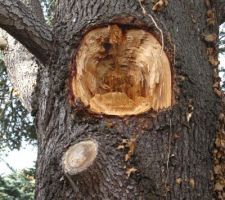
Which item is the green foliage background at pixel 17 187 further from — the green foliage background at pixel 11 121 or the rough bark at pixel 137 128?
the rough bark at pixel 137 128

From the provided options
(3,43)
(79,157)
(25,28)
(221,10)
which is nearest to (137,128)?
(79,157)

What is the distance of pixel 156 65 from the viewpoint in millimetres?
2045

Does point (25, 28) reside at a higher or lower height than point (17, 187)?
higher

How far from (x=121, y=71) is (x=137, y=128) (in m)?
0.31

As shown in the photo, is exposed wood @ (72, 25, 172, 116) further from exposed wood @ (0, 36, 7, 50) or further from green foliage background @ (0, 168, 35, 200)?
green foliage background @ (0, 168, 35, 200)

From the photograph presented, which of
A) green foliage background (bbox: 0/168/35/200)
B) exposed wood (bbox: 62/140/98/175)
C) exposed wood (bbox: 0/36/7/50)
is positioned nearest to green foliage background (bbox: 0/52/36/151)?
green foliage background (bbox: 0/168/35/200)

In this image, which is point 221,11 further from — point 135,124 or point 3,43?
point 3,43

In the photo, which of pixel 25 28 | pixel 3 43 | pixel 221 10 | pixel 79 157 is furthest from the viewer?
pixel 3 43

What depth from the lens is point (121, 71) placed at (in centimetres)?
211

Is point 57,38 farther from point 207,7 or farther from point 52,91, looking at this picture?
point 207,7

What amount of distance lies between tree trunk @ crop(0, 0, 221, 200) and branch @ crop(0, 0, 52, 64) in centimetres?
1

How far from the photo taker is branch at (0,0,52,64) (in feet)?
6.77

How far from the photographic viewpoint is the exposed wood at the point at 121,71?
6.63 feet

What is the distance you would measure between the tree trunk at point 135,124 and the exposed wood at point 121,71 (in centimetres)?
4
